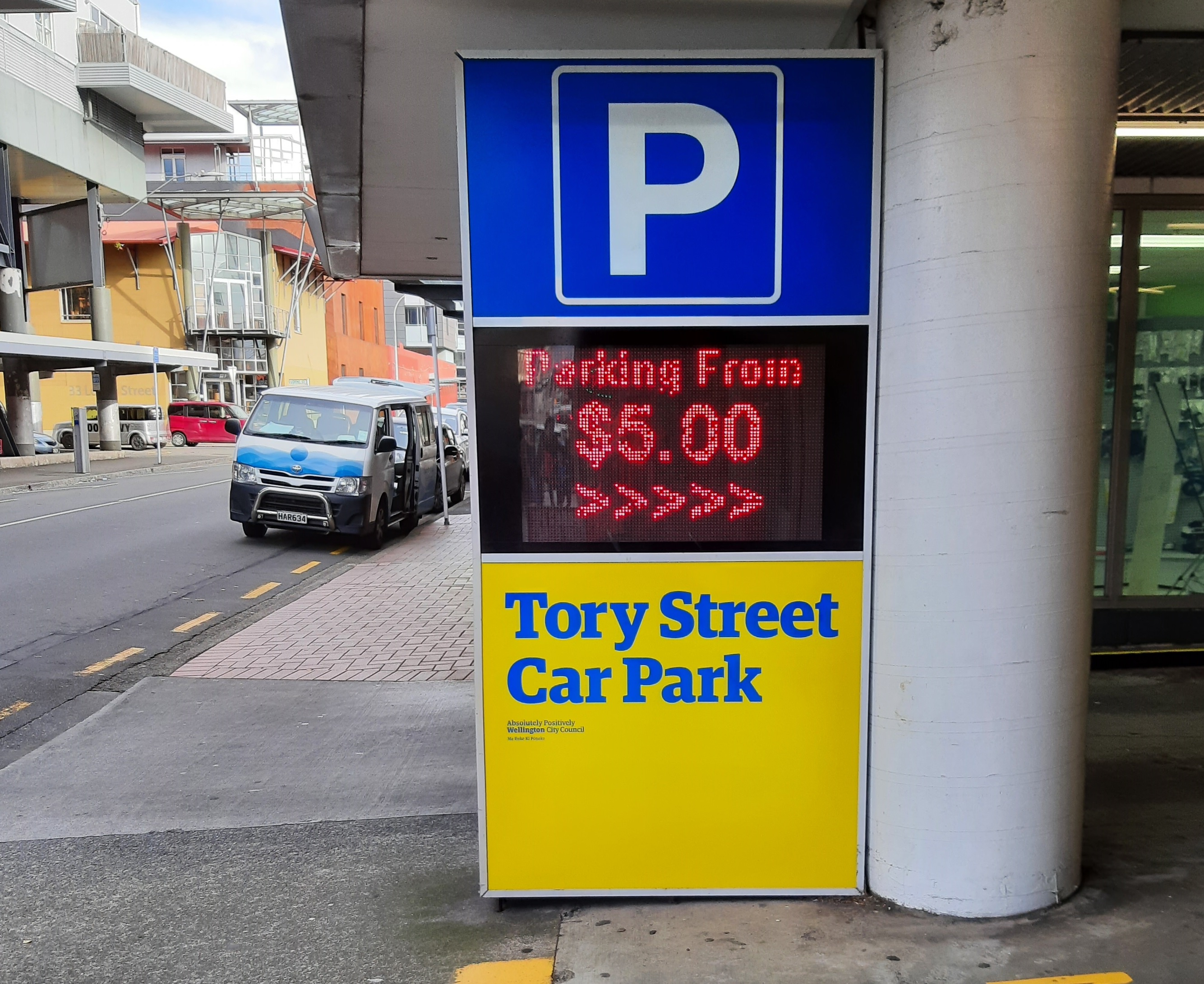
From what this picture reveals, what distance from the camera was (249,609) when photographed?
8.95m

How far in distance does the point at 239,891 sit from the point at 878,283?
3214mm

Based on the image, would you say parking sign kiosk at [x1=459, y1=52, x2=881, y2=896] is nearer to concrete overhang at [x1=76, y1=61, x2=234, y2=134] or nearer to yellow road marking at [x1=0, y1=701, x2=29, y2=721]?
yellow road marking at [x1=0, y1=701, x2=29, y2=721]

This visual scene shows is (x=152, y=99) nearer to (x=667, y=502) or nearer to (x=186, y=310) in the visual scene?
(x=186, y=310)

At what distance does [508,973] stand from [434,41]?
3.25 meters

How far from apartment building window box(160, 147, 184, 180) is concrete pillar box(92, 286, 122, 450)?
76.3ft

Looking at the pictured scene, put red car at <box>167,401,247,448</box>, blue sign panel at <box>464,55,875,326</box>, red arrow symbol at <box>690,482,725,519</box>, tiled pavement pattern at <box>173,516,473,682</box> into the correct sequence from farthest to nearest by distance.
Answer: red car at <box>167,401,247,448</box>
tiled pavement pattern at <box>173,516,473,682</box>
red arrow symbol at <box>690,482,725,519</box>
blue sign panel at <box>464,55,875,326</box>

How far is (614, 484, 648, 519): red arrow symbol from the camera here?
10.2 feet

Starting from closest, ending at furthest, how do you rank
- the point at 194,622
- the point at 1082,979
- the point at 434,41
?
the point at 1082,979 < the point at 434,41 < the point at 194,622

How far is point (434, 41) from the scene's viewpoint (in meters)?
3.47

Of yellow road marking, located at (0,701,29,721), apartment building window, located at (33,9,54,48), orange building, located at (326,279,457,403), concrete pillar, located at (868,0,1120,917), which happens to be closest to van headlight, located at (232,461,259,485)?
yellow road marking, located at (0,701,29,721)

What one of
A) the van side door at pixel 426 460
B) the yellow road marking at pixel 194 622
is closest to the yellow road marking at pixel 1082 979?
the yellow road marking at pixel 194 622

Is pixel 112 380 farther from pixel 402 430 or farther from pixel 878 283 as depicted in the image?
pixel 878 283

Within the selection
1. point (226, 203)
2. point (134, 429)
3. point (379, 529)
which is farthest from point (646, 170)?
point (226, 203)

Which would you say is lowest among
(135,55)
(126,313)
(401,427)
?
(401,427)
